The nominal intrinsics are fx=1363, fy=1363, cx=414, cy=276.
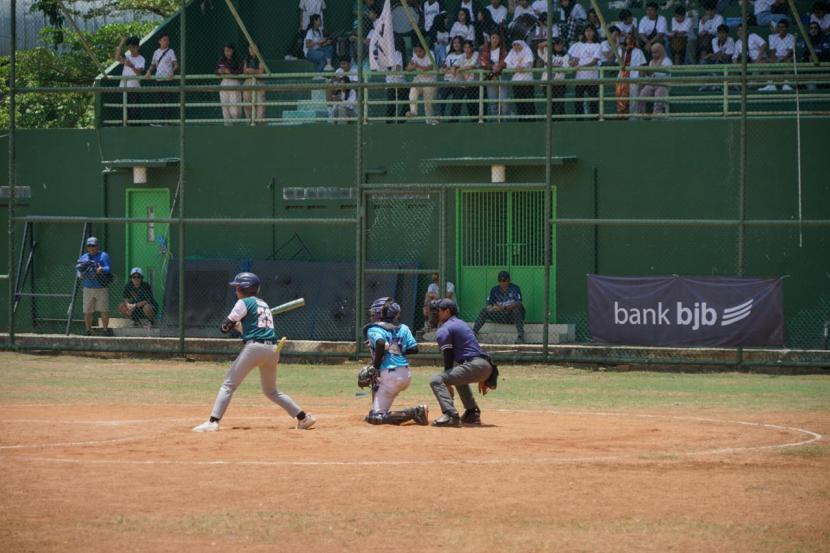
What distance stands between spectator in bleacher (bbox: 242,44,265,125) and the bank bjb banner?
7924 mm

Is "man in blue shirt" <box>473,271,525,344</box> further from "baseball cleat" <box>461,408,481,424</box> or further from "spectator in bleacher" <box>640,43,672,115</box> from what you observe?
"baseball cleat" <box>461,408,481,424</box>

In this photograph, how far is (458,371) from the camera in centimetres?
1456

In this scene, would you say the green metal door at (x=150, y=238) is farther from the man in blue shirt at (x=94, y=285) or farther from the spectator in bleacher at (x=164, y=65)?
the spectator in bleacher at (x=164, y=65)

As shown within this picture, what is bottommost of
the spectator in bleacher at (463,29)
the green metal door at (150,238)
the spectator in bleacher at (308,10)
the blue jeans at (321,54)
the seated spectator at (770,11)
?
the green metal door at (150,238)

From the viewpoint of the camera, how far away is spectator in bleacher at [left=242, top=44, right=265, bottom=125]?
25.8m

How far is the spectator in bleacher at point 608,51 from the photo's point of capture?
25.1 metres

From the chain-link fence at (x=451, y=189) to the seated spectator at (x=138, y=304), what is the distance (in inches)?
1.9

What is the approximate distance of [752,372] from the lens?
21.3m

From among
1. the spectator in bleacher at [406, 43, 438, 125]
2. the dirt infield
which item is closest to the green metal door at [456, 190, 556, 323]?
the spectator in bleacher at [406, 43, 438, 125]

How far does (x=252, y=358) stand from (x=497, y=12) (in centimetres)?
1392

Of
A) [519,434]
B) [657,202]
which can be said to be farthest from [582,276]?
[519,434]

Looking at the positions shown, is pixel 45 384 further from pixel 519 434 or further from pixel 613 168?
pixel 613 168

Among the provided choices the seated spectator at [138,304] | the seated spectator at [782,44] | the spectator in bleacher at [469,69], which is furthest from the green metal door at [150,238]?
the seated spectator at [782,44]

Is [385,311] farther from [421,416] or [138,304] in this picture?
[138,304]
